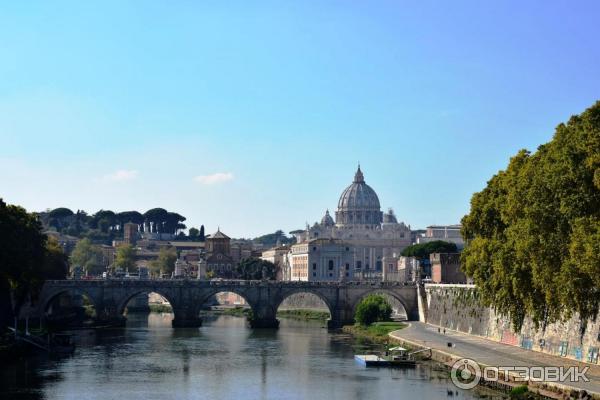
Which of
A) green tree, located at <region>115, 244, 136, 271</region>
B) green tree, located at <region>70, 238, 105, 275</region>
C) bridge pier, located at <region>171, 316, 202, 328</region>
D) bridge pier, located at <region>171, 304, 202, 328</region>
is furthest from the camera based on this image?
green tree, located at <region>115, 244, 136, 271</region>

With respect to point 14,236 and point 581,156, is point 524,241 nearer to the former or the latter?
A: point 581,156

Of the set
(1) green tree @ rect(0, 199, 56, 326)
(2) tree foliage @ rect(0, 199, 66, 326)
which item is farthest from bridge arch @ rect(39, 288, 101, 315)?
(1) green tree @ rect(0, 199, 56, 326)

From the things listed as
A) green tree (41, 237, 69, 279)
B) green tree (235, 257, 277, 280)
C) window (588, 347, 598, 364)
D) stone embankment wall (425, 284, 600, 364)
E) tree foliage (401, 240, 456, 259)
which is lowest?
window (588, 347, 598, 364)

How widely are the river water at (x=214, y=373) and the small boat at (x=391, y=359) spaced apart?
71 cm

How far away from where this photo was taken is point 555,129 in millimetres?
45438

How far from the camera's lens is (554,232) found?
4297cm

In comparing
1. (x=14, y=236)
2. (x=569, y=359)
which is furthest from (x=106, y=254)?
(x=569, y=359)

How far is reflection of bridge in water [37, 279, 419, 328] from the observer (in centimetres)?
8675

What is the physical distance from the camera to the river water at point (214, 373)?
44.1 m

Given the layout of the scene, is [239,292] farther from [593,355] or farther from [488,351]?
[593,355]

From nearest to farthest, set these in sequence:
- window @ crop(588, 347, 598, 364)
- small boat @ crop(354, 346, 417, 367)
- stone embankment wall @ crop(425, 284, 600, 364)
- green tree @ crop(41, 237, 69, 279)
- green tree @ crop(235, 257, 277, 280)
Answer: window @ crop(588, 347, 598, 364)
stone embankment wall @ crop(425, 284, 600, 364)
small boat @ crop(354, 346, 417, 367)
green tree @ crop(41, 237, 69, 279)
green tree @ crop(235, 257, 277, 280)

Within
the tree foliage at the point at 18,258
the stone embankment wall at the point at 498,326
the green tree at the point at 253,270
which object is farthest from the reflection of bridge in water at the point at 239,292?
the green tree at the point at 253,270

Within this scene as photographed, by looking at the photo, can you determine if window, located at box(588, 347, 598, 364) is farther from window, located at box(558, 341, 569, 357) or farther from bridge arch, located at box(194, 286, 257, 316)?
bridge arch, located at box(194, 286, 257, 316)

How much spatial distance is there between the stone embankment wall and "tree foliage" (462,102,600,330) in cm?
82
